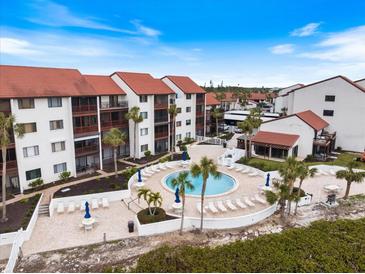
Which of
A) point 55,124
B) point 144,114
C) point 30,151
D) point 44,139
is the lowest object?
point 30,151

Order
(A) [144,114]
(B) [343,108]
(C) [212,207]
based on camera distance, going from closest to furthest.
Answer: (C) [212,207]
(A) [144,114]
(B) [343,108]

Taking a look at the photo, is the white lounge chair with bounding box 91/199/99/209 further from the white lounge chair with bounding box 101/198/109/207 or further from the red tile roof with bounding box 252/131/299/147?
the red tile roof with bounding box 252/131/299/147

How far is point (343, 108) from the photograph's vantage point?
4434cm

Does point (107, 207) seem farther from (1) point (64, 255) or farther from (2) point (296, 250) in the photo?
(2) point (296, 250)

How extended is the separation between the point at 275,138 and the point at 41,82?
112 feet

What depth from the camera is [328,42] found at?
3166 cm

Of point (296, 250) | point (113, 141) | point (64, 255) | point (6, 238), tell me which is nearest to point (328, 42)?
point (296, 250)

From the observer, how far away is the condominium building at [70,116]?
2714 centimetres

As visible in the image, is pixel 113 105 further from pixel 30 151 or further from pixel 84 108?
pixel 30 151

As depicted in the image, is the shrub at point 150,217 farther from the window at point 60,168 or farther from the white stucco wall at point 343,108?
the white stucco wall at point 343,108

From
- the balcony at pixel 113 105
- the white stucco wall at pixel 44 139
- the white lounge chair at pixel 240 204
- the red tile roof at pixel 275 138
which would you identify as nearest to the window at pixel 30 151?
the white stucco wall at pixel 44 139

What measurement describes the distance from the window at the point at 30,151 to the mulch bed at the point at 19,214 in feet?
16.3

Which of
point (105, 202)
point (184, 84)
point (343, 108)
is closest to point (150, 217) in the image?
point (105, 202)

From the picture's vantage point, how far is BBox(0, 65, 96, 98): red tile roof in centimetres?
2683
